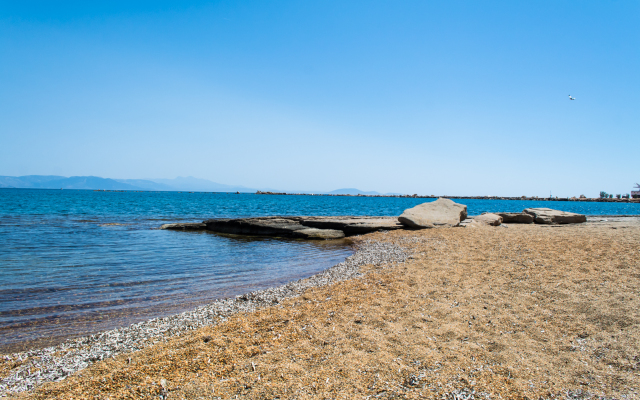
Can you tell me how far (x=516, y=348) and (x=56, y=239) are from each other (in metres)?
21.9

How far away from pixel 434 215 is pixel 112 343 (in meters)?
20.2

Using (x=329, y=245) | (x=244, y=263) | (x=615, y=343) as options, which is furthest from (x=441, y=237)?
(x=615, y=343)

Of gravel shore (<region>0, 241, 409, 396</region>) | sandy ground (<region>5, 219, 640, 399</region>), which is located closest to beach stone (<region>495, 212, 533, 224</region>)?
sandy ground (<region>5, 219, 640, 399</region>)

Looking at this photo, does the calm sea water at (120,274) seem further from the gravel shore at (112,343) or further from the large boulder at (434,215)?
the large boulder at (434,215)

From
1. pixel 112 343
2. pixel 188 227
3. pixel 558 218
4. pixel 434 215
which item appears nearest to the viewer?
pixel 112 343

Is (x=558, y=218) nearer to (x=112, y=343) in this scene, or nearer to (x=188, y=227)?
(x=188, y=227)

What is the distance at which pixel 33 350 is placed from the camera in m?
5.57

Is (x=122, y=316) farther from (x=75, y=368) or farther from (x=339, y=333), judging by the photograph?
(x=339, y=333)

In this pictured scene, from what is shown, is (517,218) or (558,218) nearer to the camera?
(558,218)

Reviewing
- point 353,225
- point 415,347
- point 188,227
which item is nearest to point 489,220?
point 353,225

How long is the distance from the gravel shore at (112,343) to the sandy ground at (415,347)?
298mm

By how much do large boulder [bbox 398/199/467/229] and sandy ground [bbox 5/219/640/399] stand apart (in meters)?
12.0

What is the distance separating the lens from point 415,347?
501cm

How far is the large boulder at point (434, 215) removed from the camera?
67.8ft
